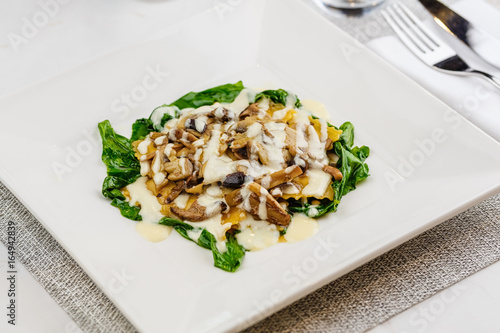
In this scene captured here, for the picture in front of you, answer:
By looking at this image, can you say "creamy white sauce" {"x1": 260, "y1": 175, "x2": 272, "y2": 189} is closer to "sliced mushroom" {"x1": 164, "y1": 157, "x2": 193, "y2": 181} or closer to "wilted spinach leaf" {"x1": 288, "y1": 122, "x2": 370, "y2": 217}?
"wilted spinach leaf" {"x1": 288, "y1": 122, "x2": 370, "y2": 217}

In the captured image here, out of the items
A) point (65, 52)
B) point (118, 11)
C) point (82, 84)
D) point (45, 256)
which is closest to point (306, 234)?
point (45, 256)

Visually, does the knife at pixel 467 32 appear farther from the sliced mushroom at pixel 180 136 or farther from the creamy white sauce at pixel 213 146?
the sliced mushroom at pixel 180 136

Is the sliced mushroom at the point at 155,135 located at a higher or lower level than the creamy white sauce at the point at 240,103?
higher

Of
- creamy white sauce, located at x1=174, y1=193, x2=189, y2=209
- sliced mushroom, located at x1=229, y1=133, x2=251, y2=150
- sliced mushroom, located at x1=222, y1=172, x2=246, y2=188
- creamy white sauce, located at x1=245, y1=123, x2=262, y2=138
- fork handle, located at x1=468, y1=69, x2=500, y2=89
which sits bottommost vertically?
fork handle, located at x1=468, y1=69, x2=500, y2=89

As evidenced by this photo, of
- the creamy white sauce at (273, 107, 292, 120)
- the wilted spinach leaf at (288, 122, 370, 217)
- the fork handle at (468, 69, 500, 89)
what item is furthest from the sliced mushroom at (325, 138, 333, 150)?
the fork handle at (468, 69, 500, 89)

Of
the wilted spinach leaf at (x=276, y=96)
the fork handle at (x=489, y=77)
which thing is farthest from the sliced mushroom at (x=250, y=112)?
the fork handle at (x=489, y=77)

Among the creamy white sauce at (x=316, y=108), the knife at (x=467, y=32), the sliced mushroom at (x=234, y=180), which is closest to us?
the sliced mushroom at (x=234, y=180)
